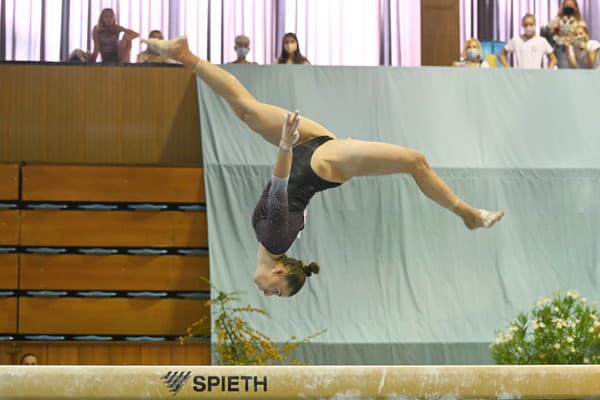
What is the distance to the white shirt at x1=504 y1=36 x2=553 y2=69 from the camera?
9.20m

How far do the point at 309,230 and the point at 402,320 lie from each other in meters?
1.05

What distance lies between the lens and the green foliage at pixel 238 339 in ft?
23.7

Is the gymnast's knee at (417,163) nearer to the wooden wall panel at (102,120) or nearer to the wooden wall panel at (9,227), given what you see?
the wooden wall panel at (102,120)

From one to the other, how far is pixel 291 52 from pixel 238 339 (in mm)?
2770

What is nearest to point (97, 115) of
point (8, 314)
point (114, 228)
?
point (114, 228)

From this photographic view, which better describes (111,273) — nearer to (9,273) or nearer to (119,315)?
(119,315)

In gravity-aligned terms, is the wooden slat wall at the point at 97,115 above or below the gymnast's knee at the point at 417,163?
above

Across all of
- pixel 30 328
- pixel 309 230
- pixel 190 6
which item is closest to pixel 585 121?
pixel 309 230

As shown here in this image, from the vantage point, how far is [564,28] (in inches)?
364

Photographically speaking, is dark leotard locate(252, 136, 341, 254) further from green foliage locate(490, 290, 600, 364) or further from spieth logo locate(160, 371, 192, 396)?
green foliage locate(490, 290, 600, 364)

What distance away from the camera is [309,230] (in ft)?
26.8

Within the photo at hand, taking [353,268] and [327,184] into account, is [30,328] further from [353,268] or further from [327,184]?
[327,184]

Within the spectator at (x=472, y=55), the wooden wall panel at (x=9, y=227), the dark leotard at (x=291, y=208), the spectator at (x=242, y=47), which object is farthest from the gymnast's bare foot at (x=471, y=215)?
the wooden wall panel at (x=9, y=227)

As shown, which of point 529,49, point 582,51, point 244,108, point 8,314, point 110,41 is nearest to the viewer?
point 244,108
